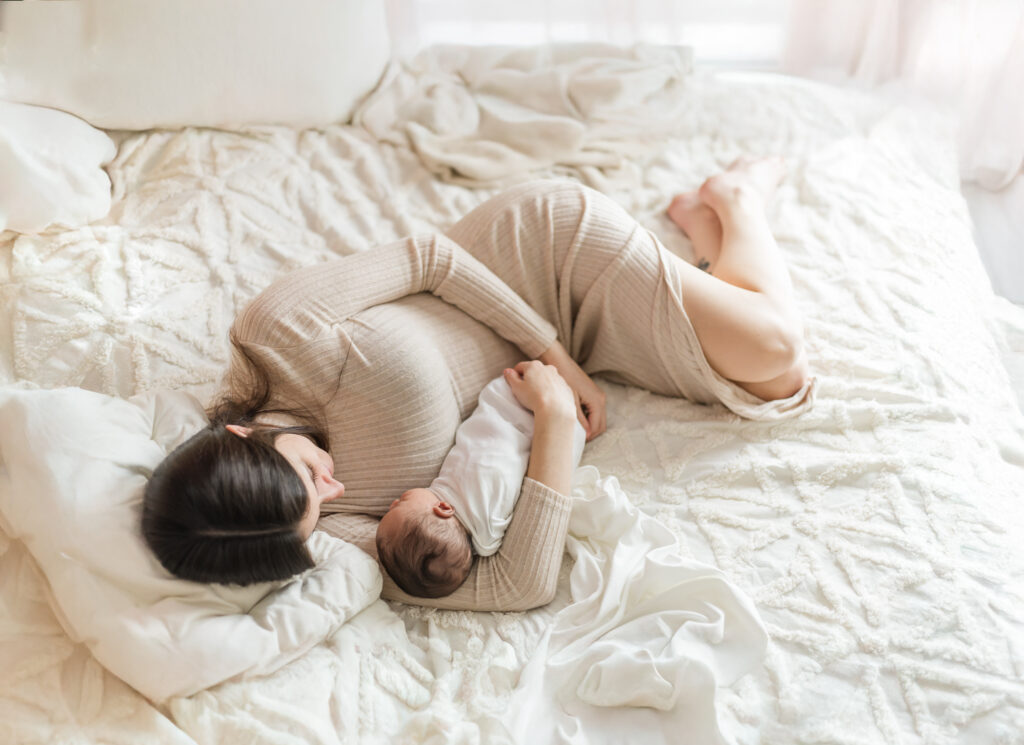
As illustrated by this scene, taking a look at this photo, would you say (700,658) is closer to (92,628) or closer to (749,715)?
(749,715)

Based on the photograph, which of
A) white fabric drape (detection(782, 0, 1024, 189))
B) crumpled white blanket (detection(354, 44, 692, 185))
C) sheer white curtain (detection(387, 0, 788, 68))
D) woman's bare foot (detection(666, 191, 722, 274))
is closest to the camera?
woman's bare foot (detection(666, 191, 722, 274))

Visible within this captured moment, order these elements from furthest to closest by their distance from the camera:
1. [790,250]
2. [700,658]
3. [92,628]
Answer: [790,250], [700,658], [92,628]

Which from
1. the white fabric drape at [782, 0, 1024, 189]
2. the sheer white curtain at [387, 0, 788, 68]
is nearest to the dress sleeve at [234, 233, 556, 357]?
the sheer white curtain at [387, 0, 788, 68]

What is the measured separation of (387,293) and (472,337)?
0.55 ft

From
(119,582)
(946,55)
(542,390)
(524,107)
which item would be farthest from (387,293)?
(946,55)

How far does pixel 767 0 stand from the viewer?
219 cm

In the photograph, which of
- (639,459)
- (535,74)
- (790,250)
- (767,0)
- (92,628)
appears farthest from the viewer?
(767,0)

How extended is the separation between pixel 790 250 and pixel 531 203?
569mm

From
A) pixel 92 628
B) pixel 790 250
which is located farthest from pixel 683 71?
pixel 92 628

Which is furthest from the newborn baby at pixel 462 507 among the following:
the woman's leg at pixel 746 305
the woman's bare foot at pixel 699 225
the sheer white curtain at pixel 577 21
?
the sheer white curtain at pixel 577 21

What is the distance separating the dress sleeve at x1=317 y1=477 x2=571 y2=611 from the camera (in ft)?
3.79

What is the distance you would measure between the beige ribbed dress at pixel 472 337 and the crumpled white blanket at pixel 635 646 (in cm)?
8

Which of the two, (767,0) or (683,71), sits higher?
(767,0)

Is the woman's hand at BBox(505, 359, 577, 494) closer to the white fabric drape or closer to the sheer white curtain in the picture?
the sheer white curtain
